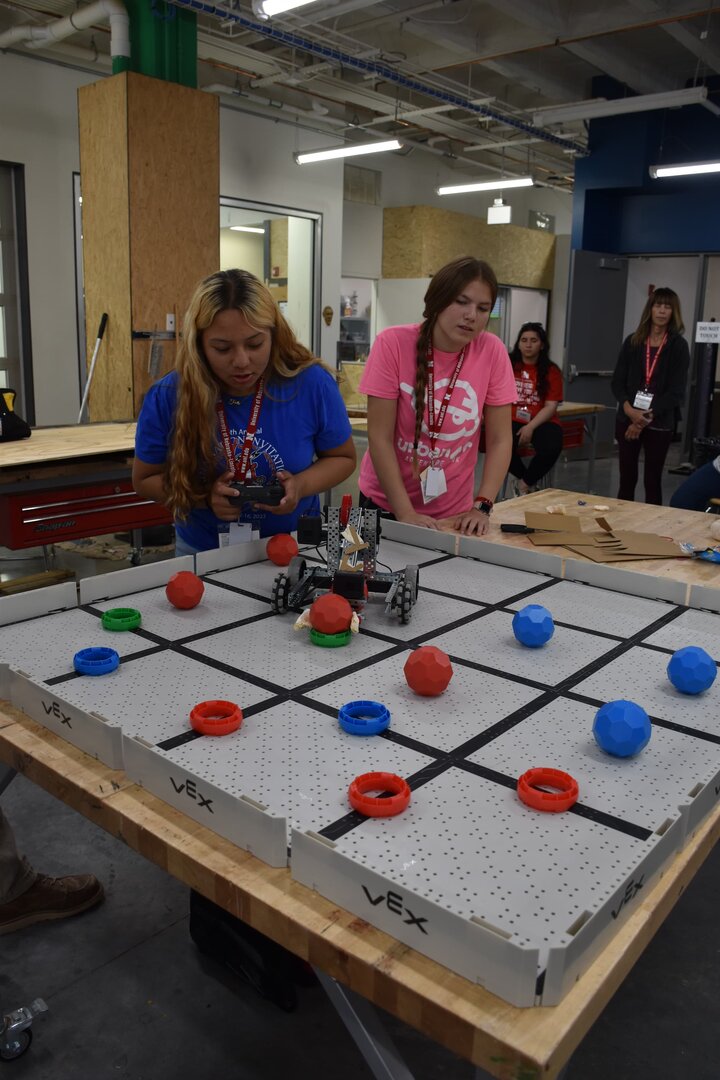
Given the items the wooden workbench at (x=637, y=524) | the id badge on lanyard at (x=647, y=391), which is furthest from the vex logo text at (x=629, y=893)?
the id badge on lanyard at (x=647, y=391)

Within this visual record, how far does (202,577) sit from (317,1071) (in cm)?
99

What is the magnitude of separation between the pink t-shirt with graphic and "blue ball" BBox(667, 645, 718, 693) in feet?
3.73

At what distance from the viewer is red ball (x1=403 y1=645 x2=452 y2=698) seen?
1227 mm

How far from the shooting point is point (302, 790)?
3.24ft

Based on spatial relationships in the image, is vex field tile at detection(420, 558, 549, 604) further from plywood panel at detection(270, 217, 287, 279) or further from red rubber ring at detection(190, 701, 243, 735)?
plywood panel at detection(270, 217, 287, 279)

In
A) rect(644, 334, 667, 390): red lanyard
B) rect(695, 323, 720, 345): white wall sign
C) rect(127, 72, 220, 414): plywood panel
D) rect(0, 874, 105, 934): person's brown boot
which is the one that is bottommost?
rect(0, 874, 105, 934): person's brown boot

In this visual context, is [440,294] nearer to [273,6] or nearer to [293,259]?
[273,6]

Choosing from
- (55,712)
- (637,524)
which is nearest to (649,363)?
(637,524)

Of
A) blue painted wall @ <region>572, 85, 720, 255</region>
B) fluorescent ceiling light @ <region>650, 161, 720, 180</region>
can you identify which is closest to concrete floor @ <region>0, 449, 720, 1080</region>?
fluorescent ceiling light @ <region>650, 161, 720, 180</region>

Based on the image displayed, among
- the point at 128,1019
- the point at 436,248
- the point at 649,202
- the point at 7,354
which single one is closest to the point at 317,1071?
the point at 128,1019

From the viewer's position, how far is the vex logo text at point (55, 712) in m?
1.13

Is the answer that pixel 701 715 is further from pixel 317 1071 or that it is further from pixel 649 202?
pixel 649 202

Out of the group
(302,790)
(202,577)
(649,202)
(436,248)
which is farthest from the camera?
(436,248)

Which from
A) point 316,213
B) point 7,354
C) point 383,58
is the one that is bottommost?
point 7,354
